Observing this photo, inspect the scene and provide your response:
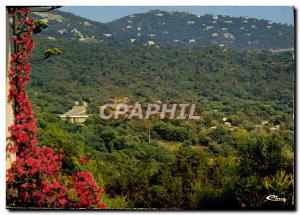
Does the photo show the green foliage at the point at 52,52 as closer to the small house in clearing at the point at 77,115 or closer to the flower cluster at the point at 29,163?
the flower cluster at the point at 29,163

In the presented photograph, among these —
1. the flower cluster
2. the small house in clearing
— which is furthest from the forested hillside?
the small house in clearing

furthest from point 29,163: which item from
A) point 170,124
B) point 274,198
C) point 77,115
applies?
point 274,198

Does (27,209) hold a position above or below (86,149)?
below

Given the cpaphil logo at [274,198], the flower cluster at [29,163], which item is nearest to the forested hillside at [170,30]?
the flower cluster at [29,163]

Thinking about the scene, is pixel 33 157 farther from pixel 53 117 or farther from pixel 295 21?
pixel 295 21

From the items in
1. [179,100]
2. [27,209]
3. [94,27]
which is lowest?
[27,209]

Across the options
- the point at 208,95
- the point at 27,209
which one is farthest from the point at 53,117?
the point at 208,95
